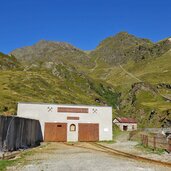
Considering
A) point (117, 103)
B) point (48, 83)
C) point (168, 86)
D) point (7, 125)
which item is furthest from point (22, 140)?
point (168, 86)

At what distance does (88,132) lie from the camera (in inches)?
1852

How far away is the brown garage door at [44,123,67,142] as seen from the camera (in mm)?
45125

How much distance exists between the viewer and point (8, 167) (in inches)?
744

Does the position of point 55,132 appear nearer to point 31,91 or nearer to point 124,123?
point 31,91

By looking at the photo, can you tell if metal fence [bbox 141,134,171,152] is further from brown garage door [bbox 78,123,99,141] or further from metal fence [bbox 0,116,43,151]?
metal fence [bbox 0,116,43,151]

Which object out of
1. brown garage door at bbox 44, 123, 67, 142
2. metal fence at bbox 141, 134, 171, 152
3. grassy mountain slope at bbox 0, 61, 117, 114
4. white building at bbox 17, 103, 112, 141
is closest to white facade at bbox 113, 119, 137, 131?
Answer: grassy mountain slope at bbox 0, 61, 117, 114

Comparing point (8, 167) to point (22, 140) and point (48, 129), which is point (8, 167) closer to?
point (22, 140)

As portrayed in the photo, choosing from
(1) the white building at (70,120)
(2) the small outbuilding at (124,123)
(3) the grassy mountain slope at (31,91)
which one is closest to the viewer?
(1) the white building at (70,120)

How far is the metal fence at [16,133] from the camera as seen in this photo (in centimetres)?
2636

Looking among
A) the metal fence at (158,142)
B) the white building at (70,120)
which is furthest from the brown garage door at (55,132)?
the metal fence at (158,142)

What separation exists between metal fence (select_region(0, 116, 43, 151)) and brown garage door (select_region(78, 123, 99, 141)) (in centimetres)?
869

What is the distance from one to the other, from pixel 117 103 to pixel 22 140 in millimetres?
123670

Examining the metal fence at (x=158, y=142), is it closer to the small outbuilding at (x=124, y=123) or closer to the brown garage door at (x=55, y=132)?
the brown garage door at (x=55, y=132)

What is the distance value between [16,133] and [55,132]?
15.7 m
